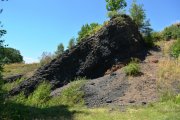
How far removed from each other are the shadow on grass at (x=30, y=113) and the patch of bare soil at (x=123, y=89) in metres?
3.02

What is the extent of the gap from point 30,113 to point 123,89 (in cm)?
665

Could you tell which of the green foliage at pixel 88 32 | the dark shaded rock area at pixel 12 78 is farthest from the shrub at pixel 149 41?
the dark shaded rock area at pixel 12 78

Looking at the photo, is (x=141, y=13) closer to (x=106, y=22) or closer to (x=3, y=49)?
(x=106, y=22)

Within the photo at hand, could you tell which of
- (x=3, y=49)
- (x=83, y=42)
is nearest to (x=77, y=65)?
(x=83, y=42)

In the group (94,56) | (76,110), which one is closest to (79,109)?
(76,110)

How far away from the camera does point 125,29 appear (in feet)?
86.7

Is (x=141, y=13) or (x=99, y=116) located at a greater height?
(x=141, y=13)

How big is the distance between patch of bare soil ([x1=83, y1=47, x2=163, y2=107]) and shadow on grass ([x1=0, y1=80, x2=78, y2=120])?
3024 millimetres

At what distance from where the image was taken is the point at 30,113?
616 inches

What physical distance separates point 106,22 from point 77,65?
13.1 feet

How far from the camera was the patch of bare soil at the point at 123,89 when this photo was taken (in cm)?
1916

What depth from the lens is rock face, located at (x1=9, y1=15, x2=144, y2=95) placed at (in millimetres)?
25297

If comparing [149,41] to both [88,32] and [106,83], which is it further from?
[106,83]

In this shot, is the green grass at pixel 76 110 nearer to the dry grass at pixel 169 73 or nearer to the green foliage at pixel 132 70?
the dry grass at pixel 169 73
